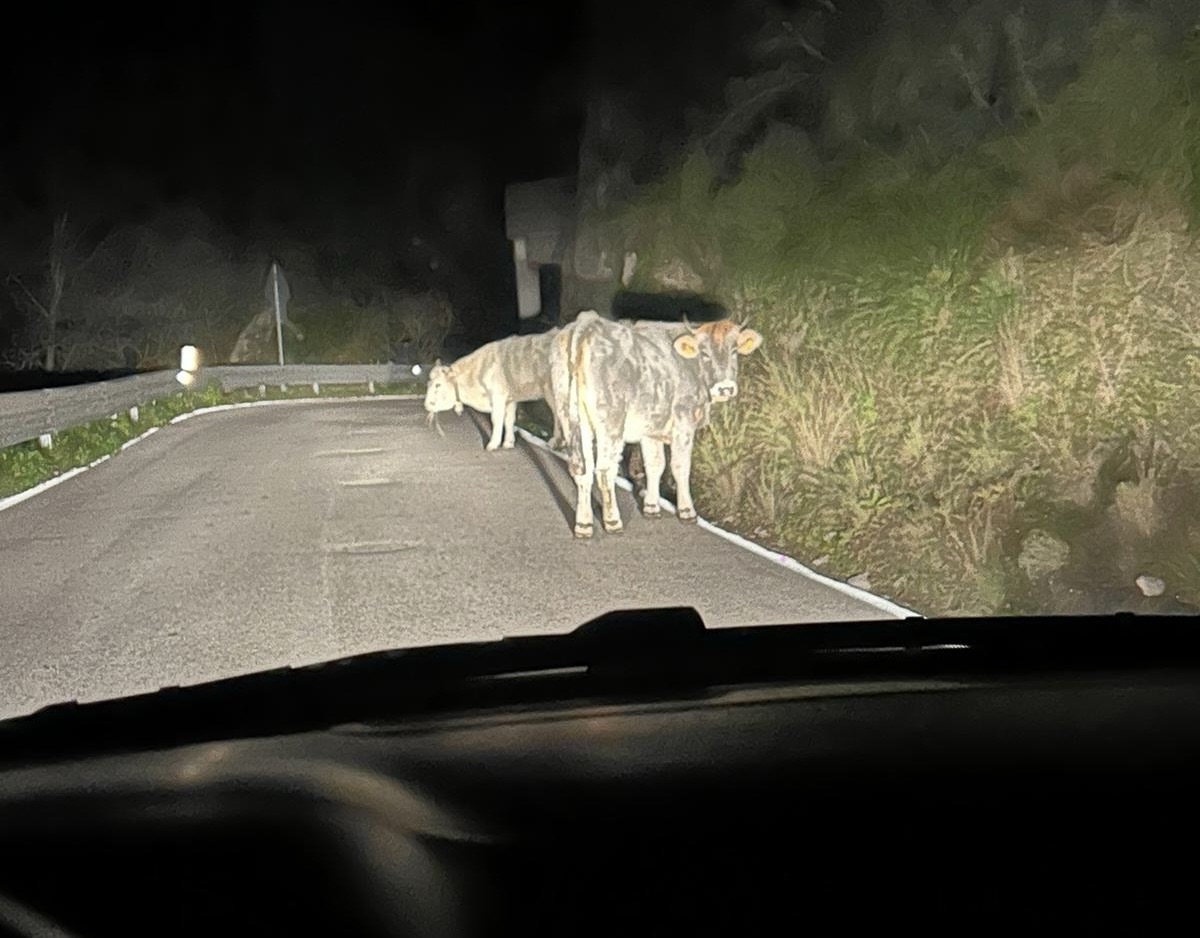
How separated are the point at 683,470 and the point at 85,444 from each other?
38.4 feet

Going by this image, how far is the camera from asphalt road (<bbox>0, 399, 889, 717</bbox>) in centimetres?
756

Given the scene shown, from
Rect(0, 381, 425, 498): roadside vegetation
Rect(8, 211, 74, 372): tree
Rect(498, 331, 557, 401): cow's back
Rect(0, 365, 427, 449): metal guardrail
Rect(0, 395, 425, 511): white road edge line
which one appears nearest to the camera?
Rect(0, 395, 425, 511): white road edge line

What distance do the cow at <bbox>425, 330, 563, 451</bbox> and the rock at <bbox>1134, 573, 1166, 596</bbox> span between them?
36.8 feet

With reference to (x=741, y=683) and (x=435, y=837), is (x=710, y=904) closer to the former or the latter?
(x=435, y=837)

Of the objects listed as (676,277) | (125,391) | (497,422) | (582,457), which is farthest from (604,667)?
(125,391)

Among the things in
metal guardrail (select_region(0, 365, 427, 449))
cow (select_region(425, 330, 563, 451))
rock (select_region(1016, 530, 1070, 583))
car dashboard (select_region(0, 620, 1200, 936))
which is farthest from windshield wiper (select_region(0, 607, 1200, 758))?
metal guardrail (select_region(0, 365, 427, 449))

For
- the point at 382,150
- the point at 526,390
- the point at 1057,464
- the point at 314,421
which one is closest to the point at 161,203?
the point at 382,150

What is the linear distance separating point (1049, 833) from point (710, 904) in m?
0.75

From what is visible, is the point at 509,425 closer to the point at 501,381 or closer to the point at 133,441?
the point at 501,381

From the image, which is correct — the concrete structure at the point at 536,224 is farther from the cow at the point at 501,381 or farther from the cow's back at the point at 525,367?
the cow's back at the point at 525,367

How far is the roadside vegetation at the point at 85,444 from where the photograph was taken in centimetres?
1686

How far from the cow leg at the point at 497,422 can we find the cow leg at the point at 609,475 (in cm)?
824

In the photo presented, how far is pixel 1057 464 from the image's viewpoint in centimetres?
1010

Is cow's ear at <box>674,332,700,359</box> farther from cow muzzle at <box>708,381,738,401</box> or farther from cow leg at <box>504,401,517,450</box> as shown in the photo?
cow leg at <box>504,401,517,450</box>
